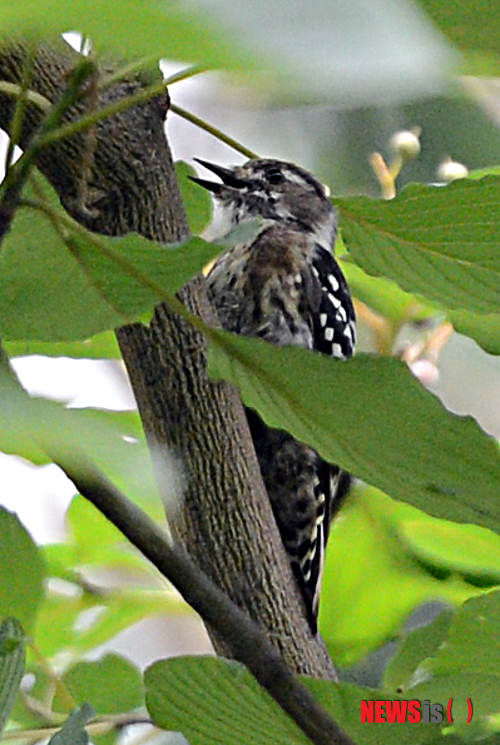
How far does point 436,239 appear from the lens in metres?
0.76

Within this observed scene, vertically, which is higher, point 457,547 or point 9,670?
point 457,547

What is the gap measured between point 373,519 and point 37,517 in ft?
7.09

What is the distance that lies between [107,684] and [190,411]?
0.37 metres

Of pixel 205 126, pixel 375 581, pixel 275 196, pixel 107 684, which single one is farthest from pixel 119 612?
pixel 275 196

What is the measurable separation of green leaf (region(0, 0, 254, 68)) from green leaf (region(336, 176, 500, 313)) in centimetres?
55

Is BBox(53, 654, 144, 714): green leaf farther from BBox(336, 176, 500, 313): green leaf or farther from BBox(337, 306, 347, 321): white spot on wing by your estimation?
BBox(337, 306, 347, 321): white spot on wing

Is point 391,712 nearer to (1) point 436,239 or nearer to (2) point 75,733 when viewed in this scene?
(2) point 75,733

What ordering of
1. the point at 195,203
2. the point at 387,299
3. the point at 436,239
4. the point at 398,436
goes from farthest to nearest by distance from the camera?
the point at 387,299 → the point at 195,203 → the point at 436,239 → the point at 398,436

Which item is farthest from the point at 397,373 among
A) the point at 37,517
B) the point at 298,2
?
the point at 37,517

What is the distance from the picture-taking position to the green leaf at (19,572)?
84cm

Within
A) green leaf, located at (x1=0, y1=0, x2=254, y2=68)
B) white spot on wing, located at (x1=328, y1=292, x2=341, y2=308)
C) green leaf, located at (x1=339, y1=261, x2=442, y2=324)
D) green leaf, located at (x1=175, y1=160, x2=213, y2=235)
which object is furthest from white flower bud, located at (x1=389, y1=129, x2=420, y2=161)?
green leaf, located at (x1=0, y1=0, x2=254, y2=68)

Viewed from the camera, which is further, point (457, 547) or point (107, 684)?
point (457, 547)

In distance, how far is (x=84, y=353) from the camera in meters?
1.04

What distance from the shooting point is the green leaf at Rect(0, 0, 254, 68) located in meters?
0.20
